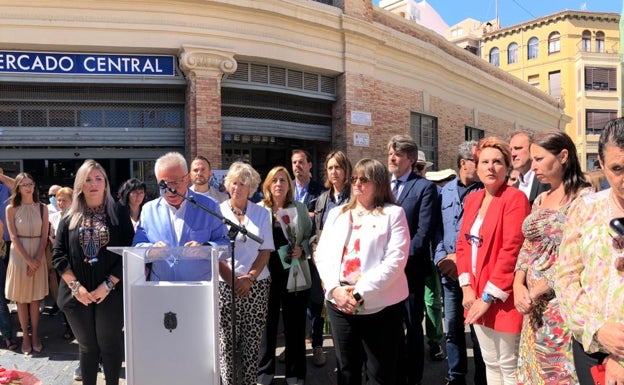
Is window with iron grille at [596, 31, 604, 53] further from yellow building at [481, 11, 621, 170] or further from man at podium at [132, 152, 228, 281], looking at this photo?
man at podium at [132, 152, 228, 281]

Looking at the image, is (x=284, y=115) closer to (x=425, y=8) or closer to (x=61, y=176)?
(x=61, y=176)

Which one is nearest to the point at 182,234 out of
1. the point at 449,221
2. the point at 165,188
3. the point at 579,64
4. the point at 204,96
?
the point at 165,188

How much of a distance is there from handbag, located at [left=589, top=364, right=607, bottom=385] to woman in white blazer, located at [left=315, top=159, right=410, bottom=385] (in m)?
1.32

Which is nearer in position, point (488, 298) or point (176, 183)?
point (488, 298)

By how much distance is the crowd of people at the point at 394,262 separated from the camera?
2087 mm

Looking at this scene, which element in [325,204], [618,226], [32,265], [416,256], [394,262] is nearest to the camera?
[618,226]

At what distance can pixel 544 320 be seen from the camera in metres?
2.76

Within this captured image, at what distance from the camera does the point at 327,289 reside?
3.27 m

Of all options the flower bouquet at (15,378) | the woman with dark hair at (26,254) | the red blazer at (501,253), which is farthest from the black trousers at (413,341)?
the woman with dark hair at (26,254)

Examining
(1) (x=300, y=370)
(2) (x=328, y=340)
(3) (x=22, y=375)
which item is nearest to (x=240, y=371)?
(1) (x=300, y=370)

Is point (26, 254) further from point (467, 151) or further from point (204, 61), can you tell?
point (204, 61)

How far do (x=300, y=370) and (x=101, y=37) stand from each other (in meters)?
7.88

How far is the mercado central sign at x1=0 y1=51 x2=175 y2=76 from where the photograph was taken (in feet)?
29.6

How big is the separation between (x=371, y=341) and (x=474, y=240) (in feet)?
3.32
